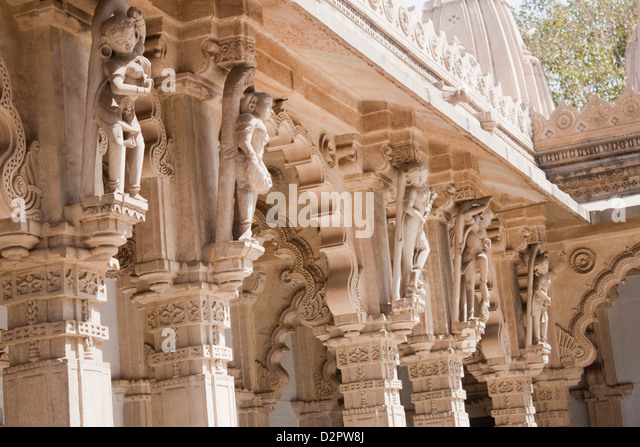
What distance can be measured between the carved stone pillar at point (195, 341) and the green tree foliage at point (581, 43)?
21.9 m

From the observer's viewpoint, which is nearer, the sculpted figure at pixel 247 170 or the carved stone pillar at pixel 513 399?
the sculpted figure at pixel 247 170

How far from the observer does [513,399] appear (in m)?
14.2

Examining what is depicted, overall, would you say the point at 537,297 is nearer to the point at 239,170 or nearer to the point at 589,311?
the point at 589,311

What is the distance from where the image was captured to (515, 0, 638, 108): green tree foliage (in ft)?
94.5

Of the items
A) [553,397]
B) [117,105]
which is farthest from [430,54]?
[117,105]

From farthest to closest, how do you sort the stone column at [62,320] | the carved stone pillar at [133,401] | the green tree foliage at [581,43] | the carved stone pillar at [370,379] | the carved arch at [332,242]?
the green tree foliage at [581,43] → the carved stone pillar at [133,401] → the carved stone pillar at [370,379] → the carved arch at [332,242] → the stone column at [62,320]

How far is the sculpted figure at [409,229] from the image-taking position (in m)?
10.7

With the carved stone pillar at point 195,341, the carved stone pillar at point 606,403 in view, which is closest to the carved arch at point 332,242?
the carved stone pillar at point 195,341

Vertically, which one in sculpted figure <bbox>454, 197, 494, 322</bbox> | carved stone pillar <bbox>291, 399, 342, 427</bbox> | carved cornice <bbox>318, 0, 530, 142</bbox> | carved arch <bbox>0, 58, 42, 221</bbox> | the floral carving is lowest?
carved stone pillar <bbox>291, 399, 342, 427</bbox>

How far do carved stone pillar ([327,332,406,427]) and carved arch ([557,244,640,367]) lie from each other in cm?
537

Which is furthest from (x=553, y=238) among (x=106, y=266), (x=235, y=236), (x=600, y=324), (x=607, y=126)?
(x=106, y=266)

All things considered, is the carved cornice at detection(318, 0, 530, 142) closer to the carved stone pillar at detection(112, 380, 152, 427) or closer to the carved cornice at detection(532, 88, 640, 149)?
the carved cornice at detection(532, 88, 640, 149)

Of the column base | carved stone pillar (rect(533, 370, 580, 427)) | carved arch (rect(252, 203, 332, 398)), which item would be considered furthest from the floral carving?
the column base

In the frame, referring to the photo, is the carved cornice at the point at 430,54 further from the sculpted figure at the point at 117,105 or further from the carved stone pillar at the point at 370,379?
the sculpted figure at the point at 117,105
